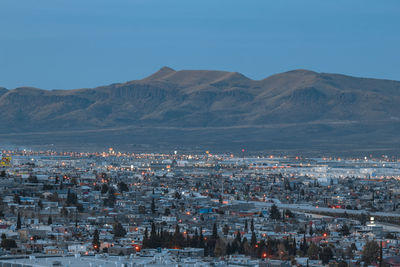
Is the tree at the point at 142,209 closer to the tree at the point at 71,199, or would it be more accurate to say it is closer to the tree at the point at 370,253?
the tree at the point at 71,199

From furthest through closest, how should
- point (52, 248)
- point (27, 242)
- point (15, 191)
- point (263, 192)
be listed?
1. point (263, 192)
2. point (15, 191)
3. point (27, 242)
4. point (52, 248)

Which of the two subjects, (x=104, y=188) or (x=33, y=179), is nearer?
(x=104, y=188)

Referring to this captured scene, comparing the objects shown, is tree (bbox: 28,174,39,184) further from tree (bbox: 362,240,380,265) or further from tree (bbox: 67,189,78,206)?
tree (bbox: 362,240,380,265)

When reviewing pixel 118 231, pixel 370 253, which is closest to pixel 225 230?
pixel 118 231

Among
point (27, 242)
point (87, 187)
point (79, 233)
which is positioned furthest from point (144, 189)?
point (27, 242)

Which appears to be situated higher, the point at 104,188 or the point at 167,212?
the point at 104,188

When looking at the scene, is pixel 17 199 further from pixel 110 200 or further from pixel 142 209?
pixel 110 200

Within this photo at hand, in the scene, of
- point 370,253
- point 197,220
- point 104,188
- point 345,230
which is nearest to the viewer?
point 370,253

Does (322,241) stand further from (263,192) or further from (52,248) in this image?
(263,192)

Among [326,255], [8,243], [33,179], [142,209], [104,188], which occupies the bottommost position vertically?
[326,255]
